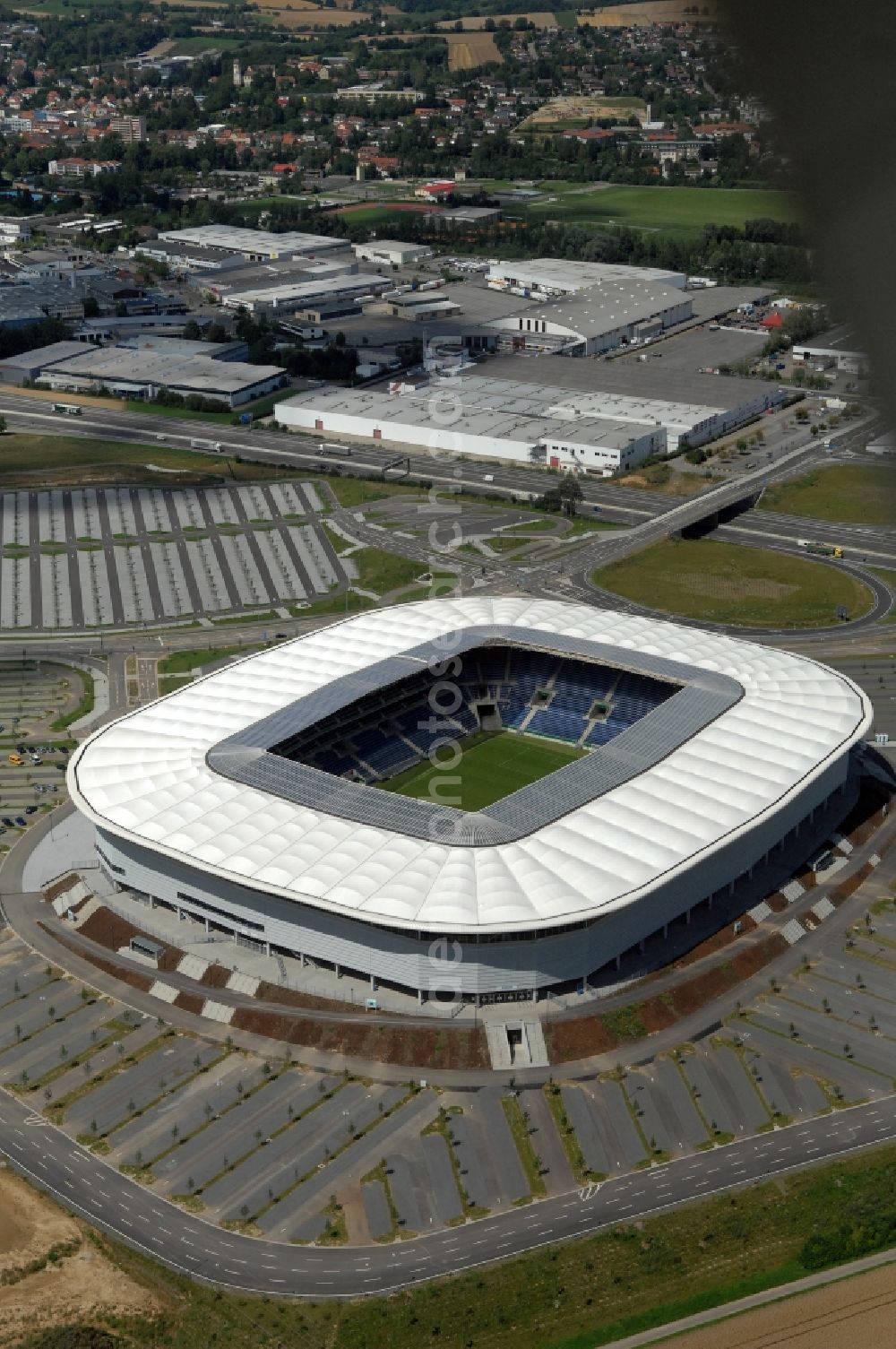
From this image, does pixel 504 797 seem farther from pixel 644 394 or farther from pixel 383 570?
pixel 644 394

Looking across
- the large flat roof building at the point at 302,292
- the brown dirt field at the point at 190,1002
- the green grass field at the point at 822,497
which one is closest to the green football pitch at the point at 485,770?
the brown dirt field at the point at 190,1002

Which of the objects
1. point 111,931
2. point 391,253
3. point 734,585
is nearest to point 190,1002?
point 111,931

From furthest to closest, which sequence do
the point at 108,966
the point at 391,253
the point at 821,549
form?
the point at 391,253 → the point at 821,549 → the point at 108,966

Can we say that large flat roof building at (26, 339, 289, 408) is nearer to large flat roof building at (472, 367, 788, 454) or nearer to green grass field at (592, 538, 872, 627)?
large flat roof building at (472, 367, 788, 454)

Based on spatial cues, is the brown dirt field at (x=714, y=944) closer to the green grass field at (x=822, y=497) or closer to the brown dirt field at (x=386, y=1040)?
the brown dirt field at (x=386, y=1040)

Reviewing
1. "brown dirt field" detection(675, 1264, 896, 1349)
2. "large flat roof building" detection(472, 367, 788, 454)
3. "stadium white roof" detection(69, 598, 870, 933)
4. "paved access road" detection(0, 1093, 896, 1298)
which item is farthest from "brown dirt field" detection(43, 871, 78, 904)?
"large flat roof building" detection(472, 367, 788, 454)

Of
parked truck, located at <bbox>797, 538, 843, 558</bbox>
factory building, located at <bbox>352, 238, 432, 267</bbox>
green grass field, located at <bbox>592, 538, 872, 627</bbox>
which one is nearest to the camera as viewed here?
green grass field, located at <bbox>592, 538, 872, 627</bbox>

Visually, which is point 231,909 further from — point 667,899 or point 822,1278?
point 822,1278
